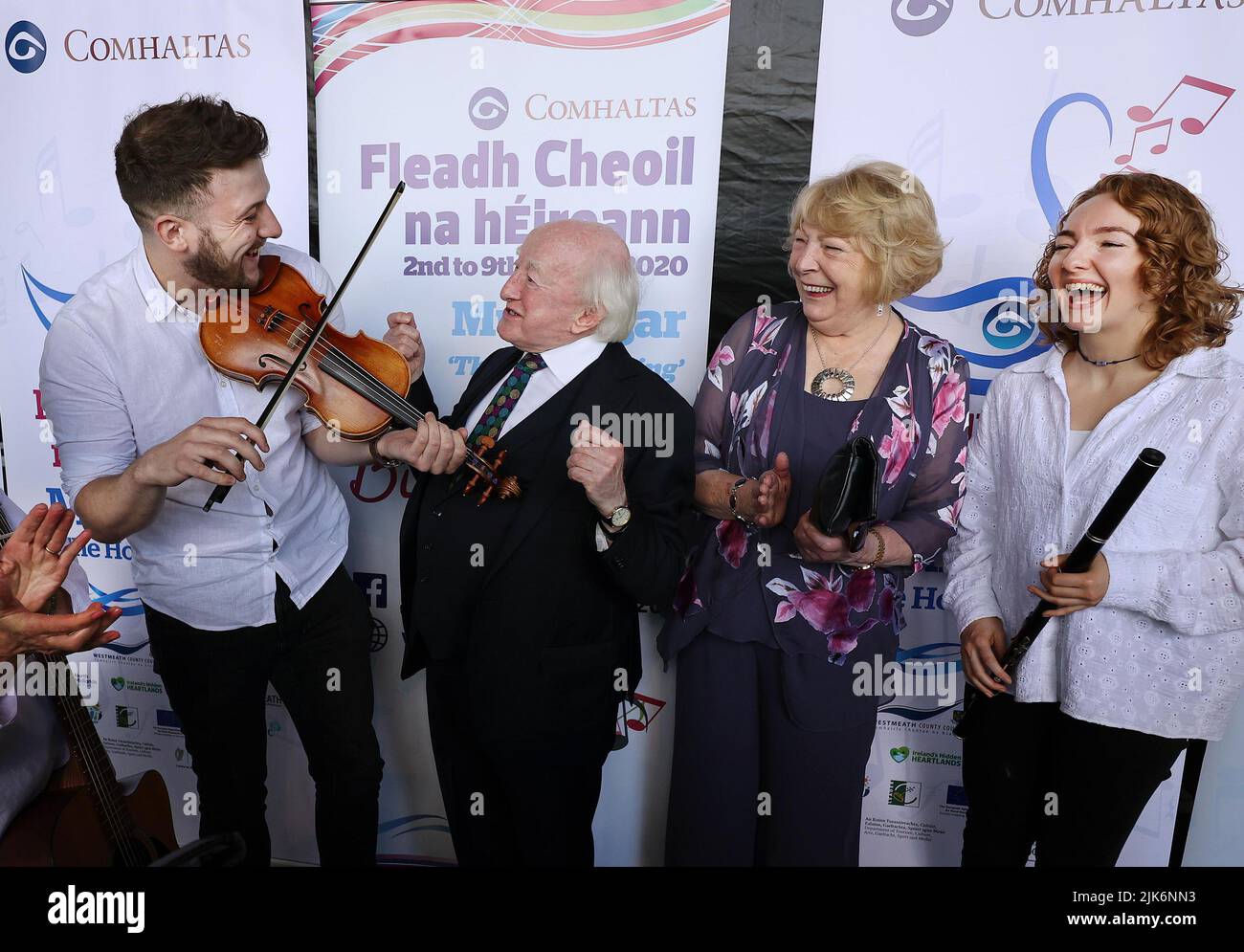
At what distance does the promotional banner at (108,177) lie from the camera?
237 cm

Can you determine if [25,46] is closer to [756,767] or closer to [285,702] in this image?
[285,702]

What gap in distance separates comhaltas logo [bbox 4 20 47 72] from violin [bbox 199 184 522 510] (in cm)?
137

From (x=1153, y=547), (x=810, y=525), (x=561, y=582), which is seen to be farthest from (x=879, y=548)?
(x=561, y=582)

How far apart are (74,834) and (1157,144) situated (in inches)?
103

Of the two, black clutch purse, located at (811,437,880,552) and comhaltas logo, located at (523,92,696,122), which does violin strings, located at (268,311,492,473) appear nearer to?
black clutch purse, located at (811,437,880,552)

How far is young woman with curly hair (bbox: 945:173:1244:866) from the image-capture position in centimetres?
152

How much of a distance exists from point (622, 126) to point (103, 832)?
190 centimetres

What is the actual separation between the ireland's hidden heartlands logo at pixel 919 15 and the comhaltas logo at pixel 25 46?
7.61 feet

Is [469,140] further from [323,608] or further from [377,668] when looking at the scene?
[377,668]

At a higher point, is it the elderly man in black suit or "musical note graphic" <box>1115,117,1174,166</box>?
"musical note graphic" <box>1115,117,1174,166</box>

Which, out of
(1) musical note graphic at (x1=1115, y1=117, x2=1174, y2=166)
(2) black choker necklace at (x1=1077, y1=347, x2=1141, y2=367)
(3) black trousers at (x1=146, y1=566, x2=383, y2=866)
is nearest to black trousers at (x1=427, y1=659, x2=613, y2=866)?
(3) black trousers at (x1=146, y1=566, x2=383, y2=866)

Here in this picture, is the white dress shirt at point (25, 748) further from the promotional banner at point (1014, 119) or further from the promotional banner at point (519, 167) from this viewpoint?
the promotional banner at point (1014, 119)

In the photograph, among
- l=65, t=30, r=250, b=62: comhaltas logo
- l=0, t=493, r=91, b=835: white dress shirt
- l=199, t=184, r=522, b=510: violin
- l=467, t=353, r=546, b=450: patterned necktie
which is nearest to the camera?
l=0, t=493, r=91, b=835: white dress shirt
